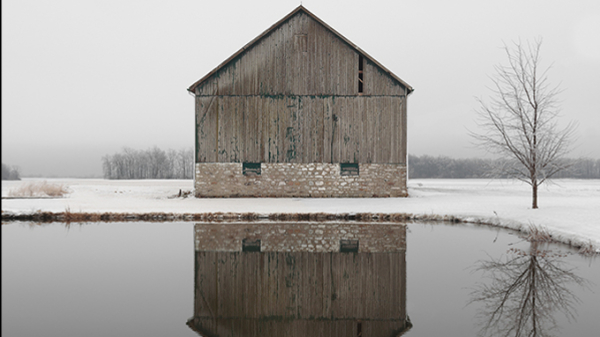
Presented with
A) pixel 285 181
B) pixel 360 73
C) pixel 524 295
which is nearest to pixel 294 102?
pixel 360 73

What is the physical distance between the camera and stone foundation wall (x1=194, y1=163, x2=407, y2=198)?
21.6 m

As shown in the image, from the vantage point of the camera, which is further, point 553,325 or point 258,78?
point 258,78

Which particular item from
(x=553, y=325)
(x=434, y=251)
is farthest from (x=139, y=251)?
(x=553, y=325)

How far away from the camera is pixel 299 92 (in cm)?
2164

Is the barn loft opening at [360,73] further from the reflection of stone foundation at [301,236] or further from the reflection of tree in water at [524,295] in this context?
the reflection of tree in water at [524,295]

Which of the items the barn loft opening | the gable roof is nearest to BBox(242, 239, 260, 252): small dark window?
the gable roof

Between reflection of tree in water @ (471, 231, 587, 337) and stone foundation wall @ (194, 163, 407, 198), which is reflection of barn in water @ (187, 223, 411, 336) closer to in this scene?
reflection of tree in water @ (471, 231, 587, 337)

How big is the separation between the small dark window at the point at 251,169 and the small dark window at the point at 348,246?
12.0m

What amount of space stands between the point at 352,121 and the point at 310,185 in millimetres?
3879

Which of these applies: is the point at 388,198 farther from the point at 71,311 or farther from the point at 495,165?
the point at 71,311

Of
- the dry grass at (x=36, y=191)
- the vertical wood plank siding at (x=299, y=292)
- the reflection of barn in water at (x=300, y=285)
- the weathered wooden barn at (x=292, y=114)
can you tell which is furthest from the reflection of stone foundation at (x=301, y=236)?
the dry grass at (x=36, y=191)

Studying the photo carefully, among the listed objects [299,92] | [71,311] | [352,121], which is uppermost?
[299,92]

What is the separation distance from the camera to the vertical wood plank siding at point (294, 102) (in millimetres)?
21641

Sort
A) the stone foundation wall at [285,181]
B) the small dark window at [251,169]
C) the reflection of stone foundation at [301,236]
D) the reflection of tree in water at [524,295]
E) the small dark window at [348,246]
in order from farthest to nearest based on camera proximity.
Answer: the small dark window at [251,169]
the stone foundation wall at [285,181]
the reflection of stone foundation at [301,236]
the small dark window at [348,246]
the reflection of tree in water at [524,295]
